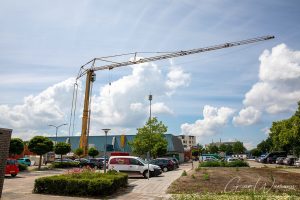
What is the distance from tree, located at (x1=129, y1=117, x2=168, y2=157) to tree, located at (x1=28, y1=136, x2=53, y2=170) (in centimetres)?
2173

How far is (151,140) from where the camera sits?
60000 millimetres

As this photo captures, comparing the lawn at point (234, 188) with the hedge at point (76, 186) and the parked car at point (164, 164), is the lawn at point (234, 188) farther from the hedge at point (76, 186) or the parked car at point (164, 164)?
the parked car at point (164, 164)

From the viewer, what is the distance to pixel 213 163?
42.4 meters

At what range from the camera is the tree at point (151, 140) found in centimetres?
5947

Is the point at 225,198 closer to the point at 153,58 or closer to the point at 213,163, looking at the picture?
the point at 213,163

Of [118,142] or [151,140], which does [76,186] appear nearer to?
[151,140]

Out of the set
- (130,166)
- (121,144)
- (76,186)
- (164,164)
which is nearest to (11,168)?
(130,166)

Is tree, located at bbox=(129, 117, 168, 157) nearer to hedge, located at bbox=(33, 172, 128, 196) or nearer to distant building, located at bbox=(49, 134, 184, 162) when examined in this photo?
distant building, located at bbox=(49, 134, 184, 162)

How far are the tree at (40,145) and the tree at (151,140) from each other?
21.7 m

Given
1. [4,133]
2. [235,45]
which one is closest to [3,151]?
[4,133]

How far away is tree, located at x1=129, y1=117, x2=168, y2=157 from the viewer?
195ft

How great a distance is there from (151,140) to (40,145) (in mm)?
23981

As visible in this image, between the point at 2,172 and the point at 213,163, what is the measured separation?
35.4 m

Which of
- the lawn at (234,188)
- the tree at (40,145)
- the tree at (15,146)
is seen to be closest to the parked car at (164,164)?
the tree at (40,145)
